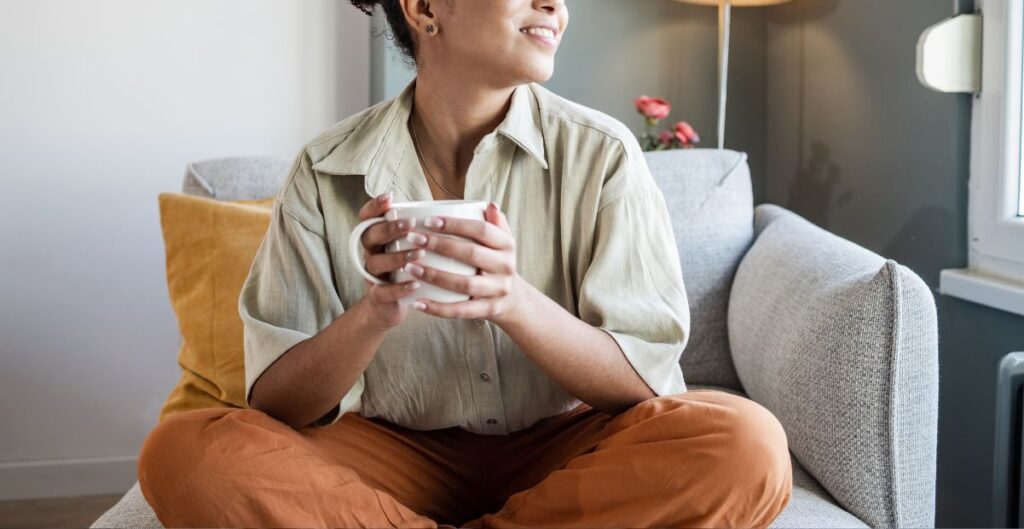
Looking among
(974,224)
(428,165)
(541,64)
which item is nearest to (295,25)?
(428,165)

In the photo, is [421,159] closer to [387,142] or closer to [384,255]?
[387,142]

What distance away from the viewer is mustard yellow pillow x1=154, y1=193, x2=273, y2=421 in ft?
5.59

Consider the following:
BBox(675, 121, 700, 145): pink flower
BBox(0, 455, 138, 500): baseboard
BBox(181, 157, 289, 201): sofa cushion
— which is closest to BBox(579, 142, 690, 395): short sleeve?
BBox(181, 157, 289, 201): sofa cushion

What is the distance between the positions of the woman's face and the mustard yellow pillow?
66 cm

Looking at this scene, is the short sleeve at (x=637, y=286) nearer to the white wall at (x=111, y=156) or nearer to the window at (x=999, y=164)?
the window at (x=999, y=164)

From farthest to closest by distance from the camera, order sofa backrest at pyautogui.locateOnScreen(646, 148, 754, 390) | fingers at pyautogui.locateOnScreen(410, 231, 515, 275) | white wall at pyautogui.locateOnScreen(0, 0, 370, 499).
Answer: white wall at pyautogui.locateOnScreen(0, 0, 370, 499), sofa backrest at pyautogui.locateOnScreen(646, 148, 754, 390), fingers at pyautogui.locateOnScreen(410, 231, 515, 275)

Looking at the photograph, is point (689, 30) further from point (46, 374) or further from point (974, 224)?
point (46, 374)

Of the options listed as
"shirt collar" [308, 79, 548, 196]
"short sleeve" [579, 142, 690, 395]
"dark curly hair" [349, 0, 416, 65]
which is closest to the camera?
"short sleeve" [579, 142, 690, 395]

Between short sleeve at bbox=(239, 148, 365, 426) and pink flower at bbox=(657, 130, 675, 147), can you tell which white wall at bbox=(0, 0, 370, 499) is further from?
short sleeve at bbox=(239, 148, 365, 426)

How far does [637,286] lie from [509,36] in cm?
35

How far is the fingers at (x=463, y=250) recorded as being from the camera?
91 cm

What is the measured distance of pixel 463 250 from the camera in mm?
912

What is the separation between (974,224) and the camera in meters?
1.77

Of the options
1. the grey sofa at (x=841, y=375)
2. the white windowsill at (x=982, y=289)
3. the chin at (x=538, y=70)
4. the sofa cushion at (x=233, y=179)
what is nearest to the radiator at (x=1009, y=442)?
the grey sofa at (x=841, y=375)
